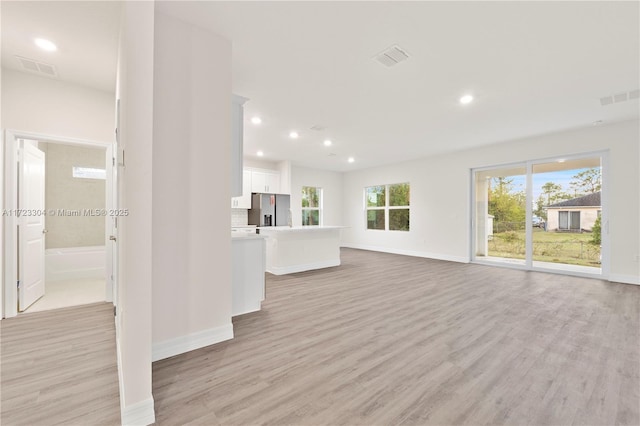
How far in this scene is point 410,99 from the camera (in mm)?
3789

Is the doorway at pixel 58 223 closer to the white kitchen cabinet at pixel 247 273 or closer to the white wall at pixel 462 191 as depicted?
the white kitchen cabinet at pixel 247 273

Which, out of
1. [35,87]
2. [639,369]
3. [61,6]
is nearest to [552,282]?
[639,369]

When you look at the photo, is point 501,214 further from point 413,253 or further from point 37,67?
point 37,67

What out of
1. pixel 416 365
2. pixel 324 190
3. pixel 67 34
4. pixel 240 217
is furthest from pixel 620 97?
pixel 240 217

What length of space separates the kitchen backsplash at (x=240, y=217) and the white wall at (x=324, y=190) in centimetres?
158

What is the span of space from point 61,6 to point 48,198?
4.26 meters

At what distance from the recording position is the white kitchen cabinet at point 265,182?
7449mm

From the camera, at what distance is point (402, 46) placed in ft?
8.48

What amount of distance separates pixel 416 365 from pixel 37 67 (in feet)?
16.5

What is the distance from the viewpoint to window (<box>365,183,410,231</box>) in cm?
830

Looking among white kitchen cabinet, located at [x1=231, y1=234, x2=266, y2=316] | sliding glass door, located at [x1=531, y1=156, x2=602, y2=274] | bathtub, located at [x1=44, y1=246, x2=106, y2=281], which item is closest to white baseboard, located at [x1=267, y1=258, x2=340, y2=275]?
white kitchen cabinet, located at [x1=231, y1=234, x2=266, y2=316]

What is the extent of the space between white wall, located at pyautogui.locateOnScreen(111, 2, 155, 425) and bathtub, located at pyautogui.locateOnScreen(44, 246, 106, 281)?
481 centimetres

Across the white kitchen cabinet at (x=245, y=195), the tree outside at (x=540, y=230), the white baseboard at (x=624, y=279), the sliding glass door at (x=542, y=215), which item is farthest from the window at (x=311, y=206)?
the white baseboard at (x=624, y=279)

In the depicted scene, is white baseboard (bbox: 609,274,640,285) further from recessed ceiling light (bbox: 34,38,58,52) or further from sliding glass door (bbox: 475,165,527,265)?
recessed ceiling light (bbox: 34,38,58,52)
